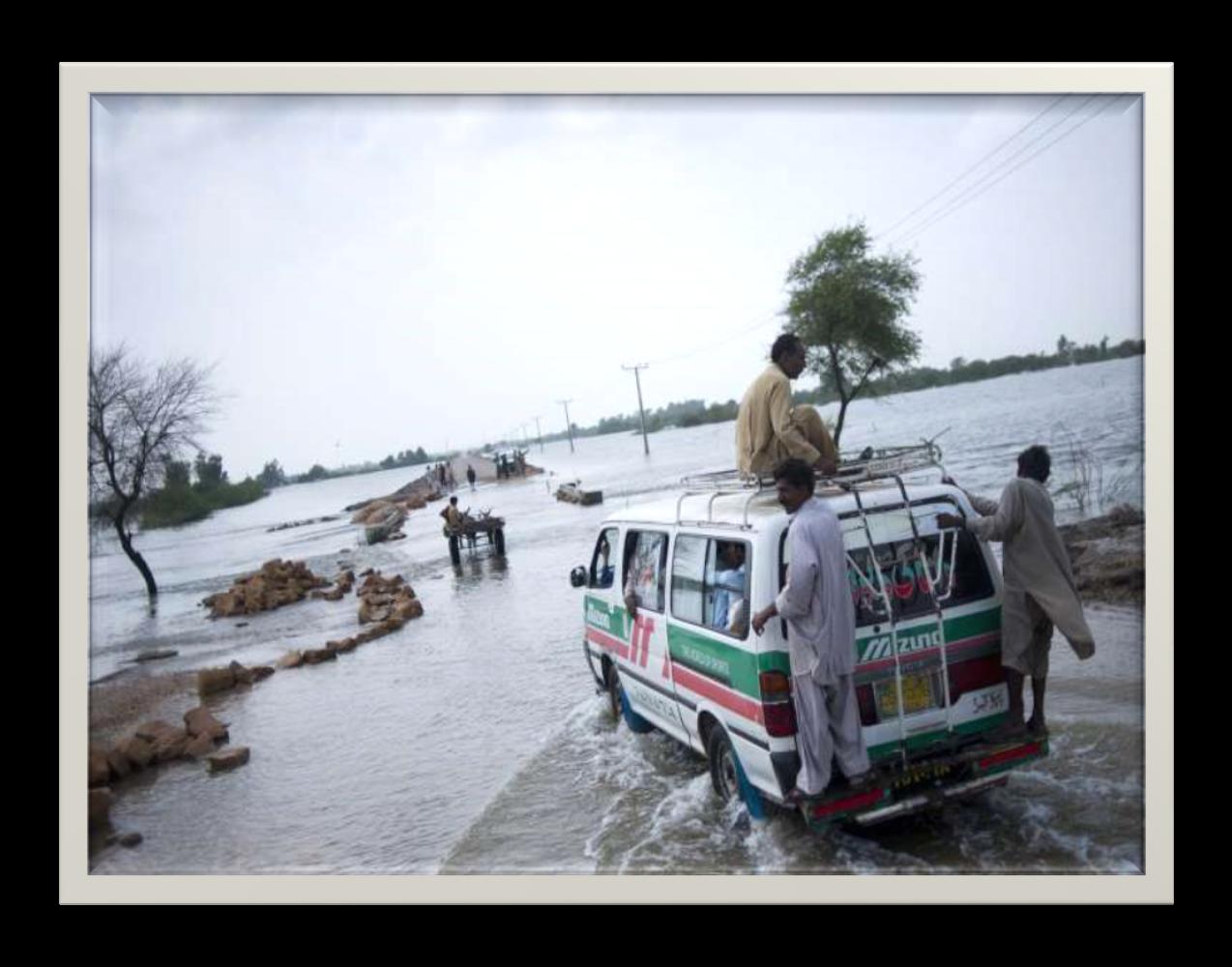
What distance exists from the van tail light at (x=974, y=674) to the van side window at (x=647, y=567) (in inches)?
70.2

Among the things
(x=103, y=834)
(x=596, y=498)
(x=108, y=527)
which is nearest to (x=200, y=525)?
(x=108, y=527)

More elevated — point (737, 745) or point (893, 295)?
point (893, 295)

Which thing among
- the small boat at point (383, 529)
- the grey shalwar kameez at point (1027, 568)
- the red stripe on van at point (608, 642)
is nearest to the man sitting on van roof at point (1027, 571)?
the grey shalwar kameez at point (1027, 568)

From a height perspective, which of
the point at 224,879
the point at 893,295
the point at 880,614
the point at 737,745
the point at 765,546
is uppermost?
the point at 893,295

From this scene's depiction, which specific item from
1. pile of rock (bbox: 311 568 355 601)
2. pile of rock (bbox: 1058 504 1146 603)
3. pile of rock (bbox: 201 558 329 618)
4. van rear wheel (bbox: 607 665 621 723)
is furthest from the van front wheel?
pile of rock (bbox: 201 558 329 618)

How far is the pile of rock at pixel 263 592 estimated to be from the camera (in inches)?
643

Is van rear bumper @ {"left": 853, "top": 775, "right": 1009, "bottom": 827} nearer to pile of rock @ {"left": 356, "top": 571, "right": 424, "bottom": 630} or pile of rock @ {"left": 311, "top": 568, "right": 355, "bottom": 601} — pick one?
pile of rock @ {"left": 356, "top": 571, "right": 424, "bottom": 630}

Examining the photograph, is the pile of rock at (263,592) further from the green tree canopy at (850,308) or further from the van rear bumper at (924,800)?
the van rear bumper at (924,800)

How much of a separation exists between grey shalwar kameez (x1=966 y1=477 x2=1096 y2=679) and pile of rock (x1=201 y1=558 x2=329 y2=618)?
14.9 m

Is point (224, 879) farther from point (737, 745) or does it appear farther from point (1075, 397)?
point (1075, 397)

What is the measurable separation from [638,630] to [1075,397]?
8644 mm

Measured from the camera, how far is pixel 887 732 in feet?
13.7

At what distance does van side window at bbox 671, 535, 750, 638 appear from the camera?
434 centimetres

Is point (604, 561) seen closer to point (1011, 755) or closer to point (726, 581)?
point (726, 581)
